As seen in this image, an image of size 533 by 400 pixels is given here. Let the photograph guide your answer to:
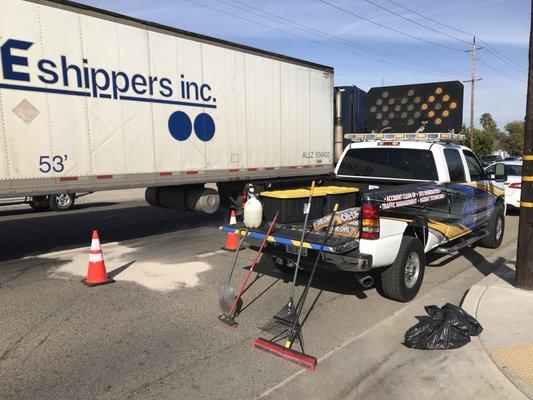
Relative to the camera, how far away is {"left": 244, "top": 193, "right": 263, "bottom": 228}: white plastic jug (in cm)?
546

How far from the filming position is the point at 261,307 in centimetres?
528

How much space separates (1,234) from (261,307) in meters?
7.60

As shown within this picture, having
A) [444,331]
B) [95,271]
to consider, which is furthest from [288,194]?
[95,271]

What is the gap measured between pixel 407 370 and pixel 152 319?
2701mm

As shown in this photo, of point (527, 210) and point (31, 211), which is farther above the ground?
point (527, 210)

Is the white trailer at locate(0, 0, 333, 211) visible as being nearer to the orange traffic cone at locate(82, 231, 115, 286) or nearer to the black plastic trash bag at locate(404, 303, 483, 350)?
the orange traffic cone at locate(82, 231, 115, 286)

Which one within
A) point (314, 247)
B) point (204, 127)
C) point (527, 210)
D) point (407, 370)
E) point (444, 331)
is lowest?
point (407, 370)

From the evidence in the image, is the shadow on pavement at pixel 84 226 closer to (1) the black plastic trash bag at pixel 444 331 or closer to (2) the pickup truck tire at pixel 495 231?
(2) the pickup truck tire at pixel 495 231

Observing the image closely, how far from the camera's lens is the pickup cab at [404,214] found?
478 centimetres

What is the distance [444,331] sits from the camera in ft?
13.7

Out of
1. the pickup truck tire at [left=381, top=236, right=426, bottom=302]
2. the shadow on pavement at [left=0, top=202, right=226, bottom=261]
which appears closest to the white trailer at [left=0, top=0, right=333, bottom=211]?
the shadow on pavement at [left=0, top=202, right=226, bottom=261]

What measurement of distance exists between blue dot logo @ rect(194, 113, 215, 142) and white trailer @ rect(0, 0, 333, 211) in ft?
0.06

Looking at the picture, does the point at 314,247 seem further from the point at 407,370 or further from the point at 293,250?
the point at 407,370

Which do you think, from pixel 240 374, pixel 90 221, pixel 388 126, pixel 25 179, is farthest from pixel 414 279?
pixel 90 221
